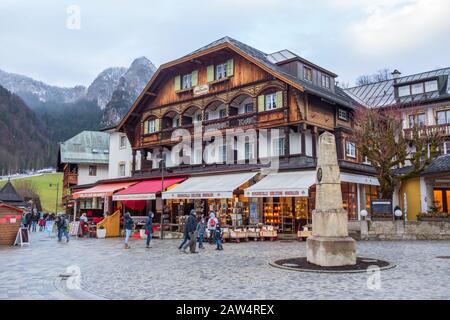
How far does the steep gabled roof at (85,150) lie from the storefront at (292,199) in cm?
2804

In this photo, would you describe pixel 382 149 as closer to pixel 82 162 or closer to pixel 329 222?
pixel 329 222

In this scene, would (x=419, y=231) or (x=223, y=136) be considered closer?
(x=419, y=231)

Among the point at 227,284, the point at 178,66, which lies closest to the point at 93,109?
the point at 178,66

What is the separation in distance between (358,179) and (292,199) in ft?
13.9

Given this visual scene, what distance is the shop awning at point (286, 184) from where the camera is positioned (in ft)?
70.4

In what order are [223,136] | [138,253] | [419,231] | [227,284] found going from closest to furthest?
[227,284]
[138,253]
[419,231]
[223,136]

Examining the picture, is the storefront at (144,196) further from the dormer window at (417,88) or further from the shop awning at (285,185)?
the dormer window at (417,88)

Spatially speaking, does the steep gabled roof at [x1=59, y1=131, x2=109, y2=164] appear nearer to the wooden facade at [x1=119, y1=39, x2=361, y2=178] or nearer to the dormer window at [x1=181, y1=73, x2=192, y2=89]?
the wooden facade at [x1=119, y1=39, x2=361, y2=178]

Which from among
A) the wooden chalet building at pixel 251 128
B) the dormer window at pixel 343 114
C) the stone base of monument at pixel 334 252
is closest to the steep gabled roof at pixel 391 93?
the dormer window at pixel 343 114

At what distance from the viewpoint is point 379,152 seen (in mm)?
24125

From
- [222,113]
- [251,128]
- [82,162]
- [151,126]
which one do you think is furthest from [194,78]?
[82,162]
